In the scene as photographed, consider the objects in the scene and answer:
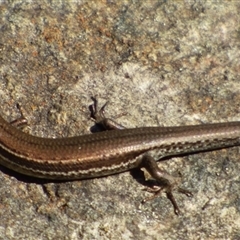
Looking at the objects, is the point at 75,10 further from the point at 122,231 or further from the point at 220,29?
the point at 122,231

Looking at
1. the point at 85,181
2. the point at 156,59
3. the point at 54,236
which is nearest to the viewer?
the point at 54,236

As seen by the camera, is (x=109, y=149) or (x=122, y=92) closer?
(x=109, y=149)

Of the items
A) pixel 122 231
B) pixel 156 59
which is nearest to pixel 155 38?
pixel 156 59

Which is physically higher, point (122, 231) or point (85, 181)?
point (85, 181)

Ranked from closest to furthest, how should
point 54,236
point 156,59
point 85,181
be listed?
1. point 54,236
2. point 85,181
3. point 156,59

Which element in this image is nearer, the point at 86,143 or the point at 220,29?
the point at 86,143

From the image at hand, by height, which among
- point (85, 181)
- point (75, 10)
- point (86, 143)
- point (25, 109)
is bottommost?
point (85, 181)

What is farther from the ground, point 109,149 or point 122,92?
point 122,92
